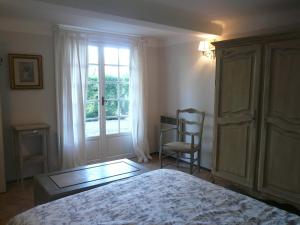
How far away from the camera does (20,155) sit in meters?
3.17

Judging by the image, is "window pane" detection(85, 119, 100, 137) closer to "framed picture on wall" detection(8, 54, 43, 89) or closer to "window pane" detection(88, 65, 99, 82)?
"window pane" detection(88, 65, 99, 82)

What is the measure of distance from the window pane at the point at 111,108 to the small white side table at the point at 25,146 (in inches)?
41.1

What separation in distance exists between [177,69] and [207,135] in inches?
49.5

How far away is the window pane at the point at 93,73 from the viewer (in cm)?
393

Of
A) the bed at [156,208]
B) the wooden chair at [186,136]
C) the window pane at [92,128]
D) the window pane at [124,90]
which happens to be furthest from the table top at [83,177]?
the window pane at [124,90]

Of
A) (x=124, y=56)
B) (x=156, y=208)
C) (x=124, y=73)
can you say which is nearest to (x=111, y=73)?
(x=124, y=73)

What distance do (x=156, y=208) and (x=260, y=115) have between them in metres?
1.78

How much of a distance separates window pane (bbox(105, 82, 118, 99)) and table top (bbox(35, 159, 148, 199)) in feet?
5.22

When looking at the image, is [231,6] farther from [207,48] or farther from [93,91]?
[93,91]

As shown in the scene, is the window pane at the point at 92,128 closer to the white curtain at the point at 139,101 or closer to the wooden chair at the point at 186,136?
the white curtain at the point at 139,101

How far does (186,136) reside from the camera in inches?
167

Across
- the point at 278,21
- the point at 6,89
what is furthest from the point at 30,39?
the point at 278,21

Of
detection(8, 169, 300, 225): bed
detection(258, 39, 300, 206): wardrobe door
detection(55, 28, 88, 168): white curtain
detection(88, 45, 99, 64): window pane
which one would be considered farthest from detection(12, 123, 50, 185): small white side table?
detection(258, 39, 300, 206): wardrobe door

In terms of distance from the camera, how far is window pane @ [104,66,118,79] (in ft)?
13.4
